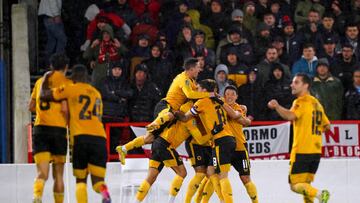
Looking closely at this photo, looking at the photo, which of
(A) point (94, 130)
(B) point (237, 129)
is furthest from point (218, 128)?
(A) point (94, 130)

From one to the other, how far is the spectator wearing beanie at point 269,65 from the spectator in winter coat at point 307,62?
0.84ft

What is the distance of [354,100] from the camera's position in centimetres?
2355

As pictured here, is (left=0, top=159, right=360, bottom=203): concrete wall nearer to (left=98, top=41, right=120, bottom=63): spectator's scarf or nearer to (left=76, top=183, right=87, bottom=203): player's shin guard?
(left=98, top=41, right=120, bottom=63): spectator's scarf

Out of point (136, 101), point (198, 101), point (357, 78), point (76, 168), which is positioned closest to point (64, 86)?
point (76, 168)

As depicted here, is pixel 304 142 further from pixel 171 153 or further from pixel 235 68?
pixel 235 68

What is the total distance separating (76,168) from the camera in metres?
17.7

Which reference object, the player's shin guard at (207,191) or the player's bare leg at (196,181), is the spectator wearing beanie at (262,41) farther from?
the player's bare leg at (196,181)

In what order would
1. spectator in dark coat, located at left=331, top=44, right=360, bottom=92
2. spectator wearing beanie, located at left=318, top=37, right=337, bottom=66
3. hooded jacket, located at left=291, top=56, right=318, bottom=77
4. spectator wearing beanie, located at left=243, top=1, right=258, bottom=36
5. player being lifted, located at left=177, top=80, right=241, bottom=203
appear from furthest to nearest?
spectator wearing beanie, located at left=243, top=1, right=258, bottom=36 → spectator wearing beanie, located at left=318, top=37, right=337, bottom=66 → spectator in dark coat, located at left=331, top=44, right=360, bottom=92 → hooded jacket, located at left=291, top=56, right=318, bottom=77 → player being lifted, located at left=177, top=80, right=241, bottom=203

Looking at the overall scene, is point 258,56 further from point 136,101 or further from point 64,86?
point 64,86

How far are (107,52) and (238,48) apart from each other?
262 cm

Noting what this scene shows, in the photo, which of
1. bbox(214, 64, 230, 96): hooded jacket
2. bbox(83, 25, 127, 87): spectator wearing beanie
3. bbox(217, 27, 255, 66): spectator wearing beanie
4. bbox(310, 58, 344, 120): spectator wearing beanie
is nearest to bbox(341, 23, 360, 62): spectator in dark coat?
bbox(310, 58, 344, 120): spectator wearing beanie

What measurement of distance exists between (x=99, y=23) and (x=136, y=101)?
8.33 feet

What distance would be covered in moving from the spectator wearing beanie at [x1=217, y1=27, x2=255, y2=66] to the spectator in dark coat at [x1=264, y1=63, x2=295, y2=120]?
768 mm

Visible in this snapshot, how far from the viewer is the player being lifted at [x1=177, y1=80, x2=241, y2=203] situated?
19641mm
